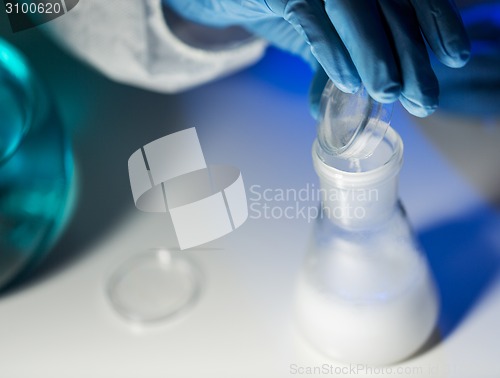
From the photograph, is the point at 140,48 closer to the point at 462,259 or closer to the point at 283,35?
the point at 283,35

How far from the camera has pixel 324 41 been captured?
64cm

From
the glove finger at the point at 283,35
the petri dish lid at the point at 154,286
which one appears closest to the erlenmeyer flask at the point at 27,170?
the petri dish lid at the point at 154,286

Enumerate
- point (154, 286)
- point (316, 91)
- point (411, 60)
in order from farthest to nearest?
1. point (154, 286)
2. point (316, 91)
3. point (411, 60)

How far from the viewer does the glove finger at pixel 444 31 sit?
0.62 metres

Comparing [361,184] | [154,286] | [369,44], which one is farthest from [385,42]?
[154,286]

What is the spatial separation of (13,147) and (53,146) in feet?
0.16

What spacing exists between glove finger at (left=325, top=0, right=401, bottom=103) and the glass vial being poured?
0.11ft

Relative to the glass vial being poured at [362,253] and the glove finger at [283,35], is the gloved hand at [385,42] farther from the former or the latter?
the glove finger at [283,35]

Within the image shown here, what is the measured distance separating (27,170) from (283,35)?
1.21ft

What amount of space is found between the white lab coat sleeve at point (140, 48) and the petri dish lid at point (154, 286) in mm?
274

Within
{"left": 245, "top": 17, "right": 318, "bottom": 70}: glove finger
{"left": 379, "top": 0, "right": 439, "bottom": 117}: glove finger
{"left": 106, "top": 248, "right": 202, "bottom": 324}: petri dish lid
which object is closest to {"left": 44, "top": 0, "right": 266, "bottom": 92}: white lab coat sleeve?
{"left": 245, "top": 17, "right": 318, "bottom": 70}: glove finger

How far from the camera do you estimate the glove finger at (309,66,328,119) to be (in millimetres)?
732

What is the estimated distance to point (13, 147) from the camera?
2.79ft

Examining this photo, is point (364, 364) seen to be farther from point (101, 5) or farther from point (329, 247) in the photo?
point (101, 5)
